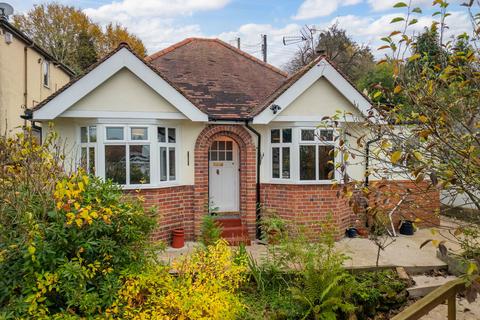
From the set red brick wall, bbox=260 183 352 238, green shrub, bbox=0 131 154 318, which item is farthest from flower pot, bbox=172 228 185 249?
green shrub, bbox=0 131 154 318

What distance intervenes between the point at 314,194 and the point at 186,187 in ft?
13.0

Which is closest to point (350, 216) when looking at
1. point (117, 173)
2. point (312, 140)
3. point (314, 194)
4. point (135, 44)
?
point (314, 194)

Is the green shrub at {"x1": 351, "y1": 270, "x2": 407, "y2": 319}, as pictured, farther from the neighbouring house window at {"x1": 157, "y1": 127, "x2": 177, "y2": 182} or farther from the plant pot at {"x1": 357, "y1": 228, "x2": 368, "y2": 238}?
the neighbouring house window at {"x1": 157, "y1": 127, "x2": 177, "y2": 182}

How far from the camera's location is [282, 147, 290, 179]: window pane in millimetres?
11141

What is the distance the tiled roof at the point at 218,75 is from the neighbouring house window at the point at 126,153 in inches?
76.9

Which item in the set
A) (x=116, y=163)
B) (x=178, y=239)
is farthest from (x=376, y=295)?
(x=116, y=163)

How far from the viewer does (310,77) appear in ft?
35.0

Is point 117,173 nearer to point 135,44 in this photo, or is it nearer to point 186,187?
point 186,187

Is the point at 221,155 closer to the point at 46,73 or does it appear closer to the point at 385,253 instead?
the point at 385,253

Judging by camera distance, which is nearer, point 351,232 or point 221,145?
point 351,232

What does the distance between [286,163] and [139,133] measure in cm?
454

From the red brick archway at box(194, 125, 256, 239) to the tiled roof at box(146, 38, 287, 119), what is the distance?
1.97ft

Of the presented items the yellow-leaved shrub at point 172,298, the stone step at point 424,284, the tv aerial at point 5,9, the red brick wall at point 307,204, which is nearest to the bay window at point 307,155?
the red brick wall at point 307,204

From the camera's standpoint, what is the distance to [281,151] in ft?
37.0
